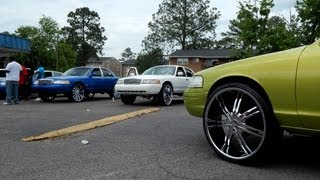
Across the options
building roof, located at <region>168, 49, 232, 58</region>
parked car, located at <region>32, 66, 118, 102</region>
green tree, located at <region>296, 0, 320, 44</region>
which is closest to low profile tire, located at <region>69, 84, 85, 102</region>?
parked car, located at <region>32, 66, 118, 102</region>

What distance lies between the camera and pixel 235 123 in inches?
201

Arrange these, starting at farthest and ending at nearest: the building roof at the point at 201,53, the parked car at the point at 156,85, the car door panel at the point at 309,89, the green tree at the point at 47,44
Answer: the building roof at the point at 201,53
the green tree at the point at 47,44
the parked car at the point at 156,85
the car door panel at the point at 309,89

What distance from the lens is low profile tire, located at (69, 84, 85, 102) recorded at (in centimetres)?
1684

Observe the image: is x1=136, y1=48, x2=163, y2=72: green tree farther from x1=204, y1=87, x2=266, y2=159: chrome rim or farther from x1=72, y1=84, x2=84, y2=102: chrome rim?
x1=204, y1=87, x2=266, y2=159: chrome rim

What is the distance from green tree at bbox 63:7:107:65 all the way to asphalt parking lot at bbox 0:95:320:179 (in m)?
84.7

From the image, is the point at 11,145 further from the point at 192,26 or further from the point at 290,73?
the point at 192,26

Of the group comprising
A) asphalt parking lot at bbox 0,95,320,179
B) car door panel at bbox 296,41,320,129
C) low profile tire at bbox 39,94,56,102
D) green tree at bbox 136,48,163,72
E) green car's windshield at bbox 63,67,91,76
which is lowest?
asphalt parking lot at bbox 0,95,320,179

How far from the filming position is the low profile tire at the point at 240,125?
4.86 metres

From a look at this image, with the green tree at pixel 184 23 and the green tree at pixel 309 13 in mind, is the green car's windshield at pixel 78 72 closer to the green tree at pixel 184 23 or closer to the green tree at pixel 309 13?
the green tree at pixel 309 13

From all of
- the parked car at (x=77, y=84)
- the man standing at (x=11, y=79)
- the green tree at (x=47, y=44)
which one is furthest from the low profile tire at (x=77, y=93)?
the green tree at (x=47, y=44)

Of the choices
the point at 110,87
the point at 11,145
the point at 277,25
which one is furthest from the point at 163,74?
the point at 277,25

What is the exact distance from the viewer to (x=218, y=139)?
5410 mm

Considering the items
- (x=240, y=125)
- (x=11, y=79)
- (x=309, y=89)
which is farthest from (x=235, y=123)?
(x=11, y=79)

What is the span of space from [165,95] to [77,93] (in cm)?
392
